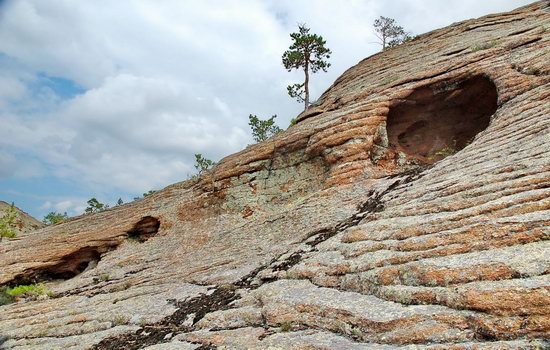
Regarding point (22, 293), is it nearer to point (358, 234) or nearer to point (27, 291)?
point (27, 291)

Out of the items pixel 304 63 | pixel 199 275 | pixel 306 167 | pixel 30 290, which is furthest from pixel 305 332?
pixel 304 63

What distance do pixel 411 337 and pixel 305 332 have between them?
3.03m

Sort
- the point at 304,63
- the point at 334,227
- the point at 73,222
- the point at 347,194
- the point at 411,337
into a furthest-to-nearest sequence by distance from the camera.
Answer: the point at 304,63 < the point at 73,222 < the point at 347,194 < the point at 334,227 < the point at 411,337

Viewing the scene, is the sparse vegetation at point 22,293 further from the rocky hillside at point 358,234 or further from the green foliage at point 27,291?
the rocky hillside at point 358,234

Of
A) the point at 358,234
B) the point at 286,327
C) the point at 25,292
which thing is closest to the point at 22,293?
the point at 25,292

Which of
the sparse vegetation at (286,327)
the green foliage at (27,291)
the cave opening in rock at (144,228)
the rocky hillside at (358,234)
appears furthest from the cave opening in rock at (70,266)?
the sparse vegetation at (286,327)

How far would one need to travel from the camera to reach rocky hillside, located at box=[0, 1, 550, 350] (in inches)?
358

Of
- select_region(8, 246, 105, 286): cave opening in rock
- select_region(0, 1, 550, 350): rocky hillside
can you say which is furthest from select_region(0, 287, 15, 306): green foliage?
select_region(8, 246, 105, 286): cave opening in rock

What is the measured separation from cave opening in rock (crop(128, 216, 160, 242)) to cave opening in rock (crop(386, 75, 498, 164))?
18973 mm

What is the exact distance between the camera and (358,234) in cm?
1442

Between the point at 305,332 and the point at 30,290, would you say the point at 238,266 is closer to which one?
the point at 305,332

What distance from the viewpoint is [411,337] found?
8188mm

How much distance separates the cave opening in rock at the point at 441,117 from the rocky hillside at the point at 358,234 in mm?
96

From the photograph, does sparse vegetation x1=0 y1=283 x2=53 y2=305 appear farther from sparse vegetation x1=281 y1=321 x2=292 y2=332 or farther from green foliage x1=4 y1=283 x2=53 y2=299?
sparse vegetation x1=281 y1=321 x2=292 y2=332
